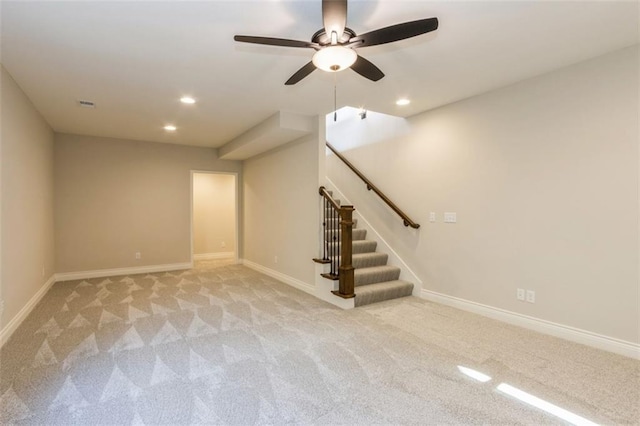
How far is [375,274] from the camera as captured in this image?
4.32m

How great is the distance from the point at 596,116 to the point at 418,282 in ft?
8.60

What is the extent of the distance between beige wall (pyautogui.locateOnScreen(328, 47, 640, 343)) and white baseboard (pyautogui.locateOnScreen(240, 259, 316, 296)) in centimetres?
151

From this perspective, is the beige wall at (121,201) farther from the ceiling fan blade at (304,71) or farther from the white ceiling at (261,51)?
the ceiling fan blade at (304,71)

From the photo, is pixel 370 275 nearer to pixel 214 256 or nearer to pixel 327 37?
pixel 327 37

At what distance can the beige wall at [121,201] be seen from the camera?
17.4 feet

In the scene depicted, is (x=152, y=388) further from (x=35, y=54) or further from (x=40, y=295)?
(x=40, y=295)

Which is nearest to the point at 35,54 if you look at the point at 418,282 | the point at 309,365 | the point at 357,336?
the point at 309,365

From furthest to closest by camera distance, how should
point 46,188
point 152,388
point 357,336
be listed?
point 46,188
point 357,336
point 152,388

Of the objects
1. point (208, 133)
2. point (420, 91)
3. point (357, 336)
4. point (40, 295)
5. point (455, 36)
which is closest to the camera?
point (455, 36)

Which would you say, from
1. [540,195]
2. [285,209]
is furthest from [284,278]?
[540,195]

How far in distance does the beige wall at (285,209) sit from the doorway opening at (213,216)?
1498mm

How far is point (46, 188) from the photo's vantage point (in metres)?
4.60

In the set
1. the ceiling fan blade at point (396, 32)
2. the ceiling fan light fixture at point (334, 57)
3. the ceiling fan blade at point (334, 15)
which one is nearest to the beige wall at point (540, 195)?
the ceiling fan blade at point (396, 32)

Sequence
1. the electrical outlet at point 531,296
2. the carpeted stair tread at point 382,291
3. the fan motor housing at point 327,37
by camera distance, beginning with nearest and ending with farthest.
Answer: the fan motor housing at point 327,37
the electrical outlet at point 531,296
the carpeted stair tread at point 382,291
